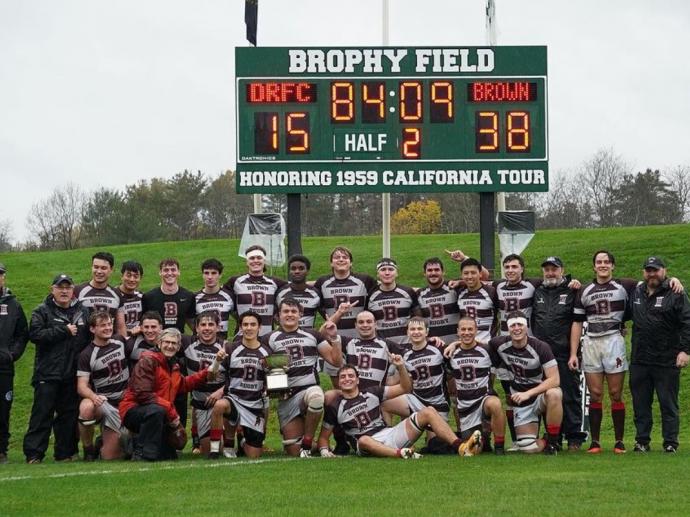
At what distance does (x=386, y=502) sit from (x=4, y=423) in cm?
523

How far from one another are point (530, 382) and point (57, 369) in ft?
15.0

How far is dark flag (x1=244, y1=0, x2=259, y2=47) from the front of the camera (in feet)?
56.1

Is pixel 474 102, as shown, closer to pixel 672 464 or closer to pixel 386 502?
pixel 672 464

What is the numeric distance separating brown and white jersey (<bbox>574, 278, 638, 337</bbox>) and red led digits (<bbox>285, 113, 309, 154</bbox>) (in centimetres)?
505

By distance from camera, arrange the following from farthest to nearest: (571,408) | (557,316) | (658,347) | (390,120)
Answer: (390,120) < (571,408) < (557,316) < (658,347)

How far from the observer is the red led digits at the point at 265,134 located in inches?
603

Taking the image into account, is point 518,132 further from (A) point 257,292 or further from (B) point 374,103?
(A) point 257,292

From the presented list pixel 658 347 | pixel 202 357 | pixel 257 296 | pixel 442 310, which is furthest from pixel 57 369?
pixel 658 347

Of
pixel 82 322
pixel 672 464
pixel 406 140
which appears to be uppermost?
pixel 406 140

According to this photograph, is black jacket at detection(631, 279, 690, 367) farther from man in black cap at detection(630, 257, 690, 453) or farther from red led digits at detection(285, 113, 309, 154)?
red led digits at detection(285, 113, 309, 154)

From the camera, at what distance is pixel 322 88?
607 inches

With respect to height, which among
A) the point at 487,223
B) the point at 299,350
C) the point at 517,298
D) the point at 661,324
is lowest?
the point at 299,350

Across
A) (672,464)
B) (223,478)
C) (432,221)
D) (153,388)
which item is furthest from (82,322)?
(432,221)

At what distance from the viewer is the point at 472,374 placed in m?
11.4
